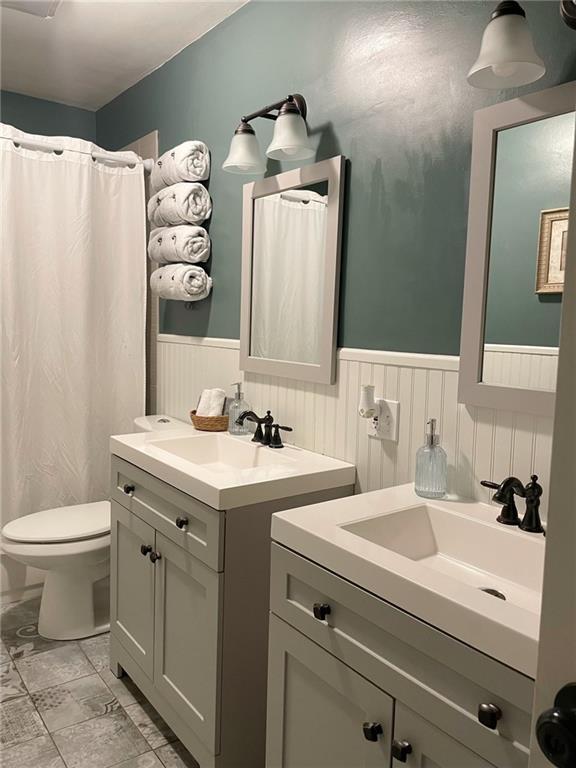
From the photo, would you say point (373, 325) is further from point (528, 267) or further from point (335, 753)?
point (335, 753)

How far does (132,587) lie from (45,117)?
272 centimetres

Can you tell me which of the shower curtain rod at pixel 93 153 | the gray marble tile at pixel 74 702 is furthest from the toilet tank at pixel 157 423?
the shower curtain rod at pixel 93 153

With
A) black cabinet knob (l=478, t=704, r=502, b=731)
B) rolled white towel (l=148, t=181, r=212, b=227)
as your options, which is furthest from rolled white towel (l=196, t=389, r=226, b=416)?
black cabinet knob (l=478, t=704, r=502, b=731)

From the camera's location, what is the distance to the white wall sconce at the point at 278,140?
6.09ft

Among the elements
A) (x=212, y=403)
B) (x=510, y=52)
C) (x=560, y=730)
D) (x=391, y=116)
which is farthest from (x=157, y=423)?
(x=560, y=730)

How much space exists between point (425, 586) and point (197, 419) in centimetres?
148

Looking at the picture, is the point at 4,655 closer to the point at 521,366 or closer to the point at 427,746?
the point at 427,746

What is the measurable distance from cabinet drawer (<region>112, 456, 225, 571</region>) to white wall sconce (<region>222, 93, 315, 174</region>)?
111cm

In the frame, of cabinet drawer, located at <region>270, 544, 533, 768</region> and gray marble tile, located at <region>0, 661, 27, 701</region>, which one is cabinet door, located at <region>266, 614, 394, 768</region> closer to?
cabinet drawer, located at <region>270, 544, 533, 768</region>

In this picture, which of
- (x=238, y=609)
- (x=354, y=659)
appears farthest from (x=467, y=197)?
(x=238, y=609)

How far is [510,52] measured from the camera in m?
1.23

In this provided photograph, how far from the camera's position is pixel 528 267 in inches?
54.1

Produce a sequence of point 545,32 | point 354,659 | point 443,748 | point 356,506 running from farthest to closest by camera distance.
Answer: point 356,506
point 545,32
point 354,659
point 443,748

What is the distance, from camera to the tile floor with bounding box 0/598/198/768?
5.92ft
